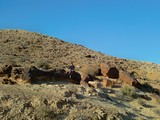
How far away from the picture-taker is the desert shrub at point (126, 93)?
30.6m

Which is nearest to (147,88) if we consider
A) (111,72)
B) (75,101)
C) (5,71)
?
(111,72)

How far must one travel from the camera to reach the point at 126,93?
31.6 meters

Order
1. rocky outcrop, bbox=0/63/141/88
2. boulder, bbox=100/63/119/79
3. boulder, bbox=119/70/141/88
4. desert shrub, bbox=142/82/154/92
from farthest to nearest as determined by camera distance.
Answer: desert shrub, bbox=142/82/154/92 → boulder, bbox=100/63/119/79 → boulder, bbox=119/70/141/88 → rocky outcrop, bbox=0/63/141/88

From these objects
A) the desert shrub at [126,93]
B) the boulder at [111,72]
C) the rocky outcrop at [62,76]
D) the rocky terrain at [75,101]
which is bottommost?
the rocky terrain at [75,101]

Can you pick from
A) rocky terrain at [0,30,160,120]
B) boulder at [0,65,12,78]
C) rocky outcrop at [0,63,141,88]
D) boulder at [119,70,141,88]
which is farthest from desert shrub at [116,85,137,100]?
boulder at [0,65,12,78]

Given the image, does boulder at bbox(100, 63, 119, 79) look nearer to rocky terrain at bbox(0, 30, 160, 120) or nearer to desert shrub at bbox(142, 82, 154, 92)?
rocky terrain at bbox(0, 30, 160, 120)

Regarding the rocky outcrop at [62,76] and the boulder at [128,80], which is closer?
the rocky outcrop at [62,76]

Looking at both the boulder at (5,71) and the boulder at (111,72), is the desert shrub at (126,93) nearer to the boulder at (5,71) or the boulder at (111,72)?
the boulder at (111,72)

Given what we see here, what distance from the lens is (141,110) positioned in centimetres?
2880

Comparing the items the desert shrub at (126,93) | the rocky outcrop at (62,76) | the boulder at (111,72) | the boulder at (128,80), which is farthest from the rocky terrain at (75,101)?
the boulder at (111,72)

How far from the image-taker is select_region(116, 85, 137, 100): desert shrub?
100 ft

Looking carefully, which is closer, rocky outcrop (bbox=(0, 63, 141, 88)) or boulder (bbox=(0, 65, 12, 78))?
rocky outcrop (bbox=(0, 63, 141, 88))

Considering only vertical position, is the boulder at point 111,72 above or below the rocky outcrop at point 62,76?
above

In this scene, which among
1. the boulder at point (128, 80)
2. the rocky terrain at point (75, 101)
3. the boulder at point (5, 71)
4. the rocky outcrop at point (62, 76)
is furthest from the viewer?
the boulder at point (128, 80)
